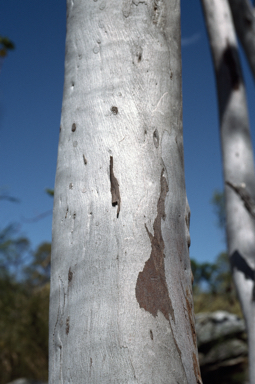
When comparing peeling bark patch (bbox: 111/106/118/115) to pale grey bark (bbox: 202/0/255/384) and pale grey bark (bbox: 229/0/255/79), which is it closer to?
pale grey bark (bbox: 202/0/255/384)

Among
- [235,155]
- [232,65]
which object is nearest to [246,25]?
[232,65]

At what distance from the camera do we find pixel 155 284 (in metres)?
0.73

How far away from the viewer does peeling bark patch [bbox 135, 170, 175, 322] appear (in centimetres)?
72

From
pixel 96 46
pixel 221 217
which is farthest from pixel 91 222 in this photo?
Answer: pixel 221 217

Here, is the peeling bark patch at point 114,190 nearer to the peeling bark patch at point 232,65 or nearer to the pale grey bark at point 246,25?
the pale grey bark at point 246,25

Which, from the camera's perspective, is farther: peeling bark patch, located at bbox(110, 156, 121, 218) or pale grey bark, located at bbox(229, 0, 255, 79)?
pale grey bark, located at bbox(229, 0, 255, 79)

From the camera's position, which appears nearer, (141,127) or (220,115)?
(141,127)

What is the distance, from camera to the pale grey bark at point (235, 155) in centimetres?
322

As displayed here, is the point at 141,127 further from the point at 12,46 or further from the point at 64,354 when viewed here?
the point at 12,46

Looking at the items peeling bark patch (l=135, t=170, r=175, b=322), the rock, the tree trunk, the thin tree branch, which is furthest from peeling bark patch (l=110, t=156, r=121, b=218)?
the rock

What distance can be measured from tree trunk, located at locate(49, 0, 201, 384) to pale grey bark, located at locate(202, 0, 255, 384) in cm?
264

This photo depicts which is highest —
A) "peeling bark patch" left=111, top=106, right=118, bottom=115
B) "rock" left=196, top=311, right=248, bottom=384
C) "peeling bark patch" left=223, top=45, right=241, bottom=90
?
"peeling bark patch" left=223, top=45, right=241, bottom=90

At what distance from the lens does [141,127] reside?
841 mm

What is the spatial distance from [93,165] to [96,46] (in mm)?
353
